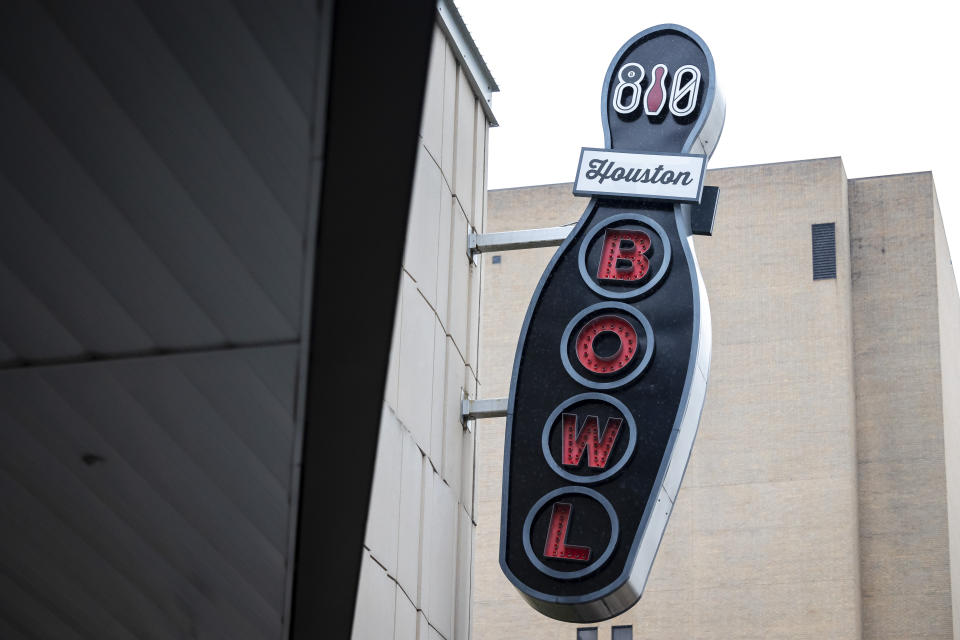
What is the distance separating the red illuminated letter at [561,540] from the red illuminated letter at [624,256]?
276cm

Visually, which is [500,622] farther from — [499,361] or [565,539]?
[565,539]

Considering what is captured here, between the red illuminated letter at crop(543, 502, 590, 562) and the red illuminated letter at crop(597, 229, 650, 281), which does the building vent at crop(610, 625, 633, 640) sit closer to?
the red illuminated letter at crop(597, 229, 650, 281)

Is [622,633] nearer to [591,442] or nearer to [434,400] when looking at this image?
[591,442]

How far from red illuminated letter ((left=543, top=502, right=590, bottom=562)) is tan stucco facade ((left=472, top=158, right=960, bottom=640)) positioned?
989 inches

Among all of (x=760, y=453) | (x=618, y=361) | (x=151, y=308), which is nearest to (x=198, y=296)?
(x=151, y=308)

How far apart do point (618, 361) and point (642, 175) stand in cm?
239

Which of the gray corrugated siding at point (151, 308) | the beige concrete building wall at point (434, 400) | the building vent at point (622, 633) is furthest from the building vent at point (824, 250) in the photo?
the gray corrugated siding at point (151, 308)

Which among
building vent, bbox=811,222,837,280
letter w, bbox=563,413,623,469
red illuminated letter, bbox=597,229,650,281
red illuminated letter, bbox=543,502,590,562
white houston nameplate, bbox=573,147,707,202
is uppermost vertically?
building vent, bbox=811,222,837,280

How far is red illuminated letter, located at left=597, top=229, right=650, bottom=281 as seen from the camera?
1589 centimetres

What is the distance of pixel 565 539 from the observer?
570 inches

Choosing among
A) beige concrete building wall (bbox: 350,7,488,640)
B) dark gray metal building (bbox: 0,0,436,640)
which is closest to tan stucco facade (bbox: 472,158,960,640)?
beige concrete building wall (bbox: 350,7,488,640)

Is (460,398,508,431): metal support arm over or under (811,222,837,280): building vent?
under

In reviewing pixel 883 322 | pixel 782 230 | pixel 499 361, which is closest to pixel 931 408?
pixel 883 322

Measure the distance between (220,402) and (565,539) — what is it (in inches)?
369
